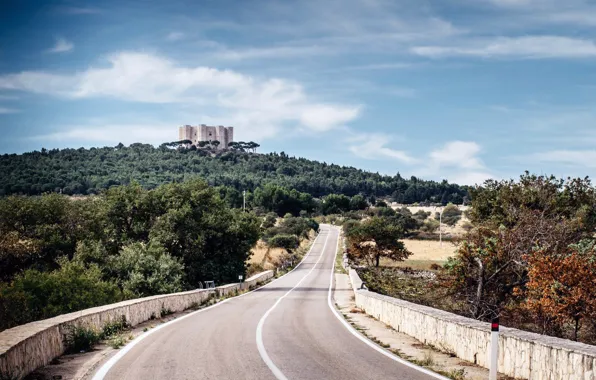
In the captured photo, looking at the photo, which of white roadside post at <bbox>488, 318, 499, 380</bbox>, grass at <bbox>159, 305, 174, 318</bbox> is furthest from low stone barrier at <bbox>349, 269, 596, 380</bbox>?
grass at <bbox>159, 305, 174, 318</bbox>

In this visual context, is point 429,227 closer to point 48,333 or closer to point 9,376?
point 48,333

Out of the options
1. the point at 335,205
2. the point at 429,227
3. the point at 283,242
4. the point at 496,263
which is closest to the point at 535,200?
the point at 496,263

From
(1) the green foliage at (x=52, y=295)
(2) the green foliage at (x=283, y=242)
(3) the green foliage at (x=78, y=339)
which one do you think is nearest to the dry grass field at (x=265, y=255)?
(2) the green foliage at (x=283, y=242)

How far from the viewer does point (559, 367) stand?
845 cm

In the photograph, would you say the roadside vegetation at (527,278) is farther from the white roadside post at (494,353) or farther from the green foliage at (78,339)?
the green foliage at (78,339)

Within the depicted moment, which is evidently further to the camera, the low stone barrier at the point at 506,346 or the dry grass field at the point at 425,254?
the dry grass field at the point at 425,254

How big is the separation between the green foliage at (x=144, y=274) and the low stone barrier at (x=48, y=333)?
7.66 meters

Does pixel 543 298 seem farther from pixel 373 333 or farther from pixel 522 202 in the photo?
pixel 522 202

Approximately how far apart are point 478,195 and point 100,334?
35.2 metres

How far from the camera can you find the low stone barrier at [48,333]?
27.3 feet

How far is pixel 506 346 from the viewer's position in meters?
9.98

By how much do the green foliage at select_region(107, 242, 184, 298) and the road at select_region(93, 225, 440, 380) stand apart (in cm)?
725

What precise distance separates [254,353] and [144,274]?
1825cm

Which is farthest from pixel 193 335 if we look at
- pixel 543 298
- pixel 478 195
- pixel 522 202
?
pixel 478 195
